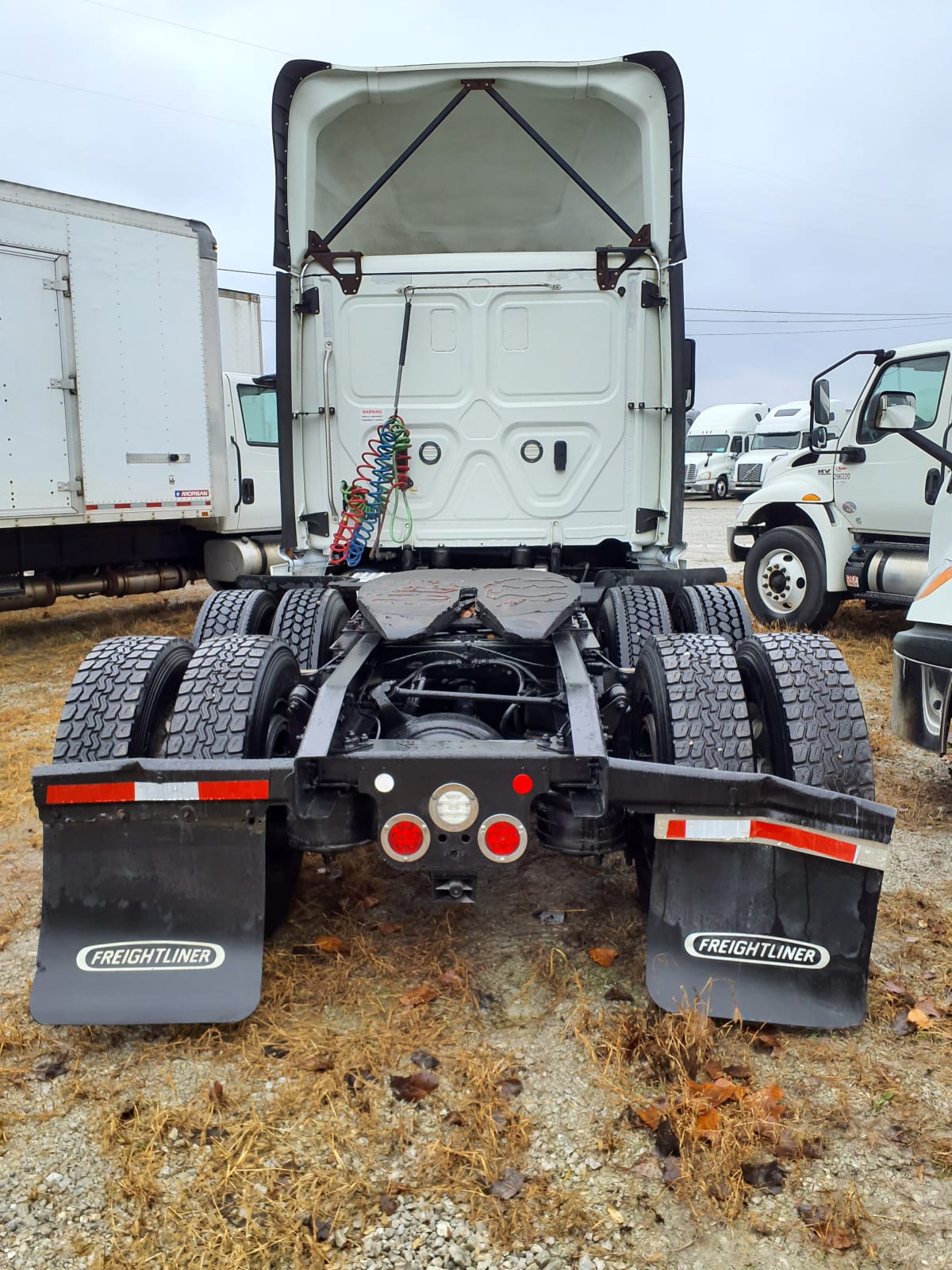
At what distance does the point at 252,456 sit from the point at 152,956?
7.35 meters

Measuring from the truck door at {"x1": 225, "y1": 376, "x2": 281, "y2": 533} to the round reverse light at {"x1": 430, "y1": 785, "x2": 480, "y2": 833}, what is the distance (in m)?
7.26

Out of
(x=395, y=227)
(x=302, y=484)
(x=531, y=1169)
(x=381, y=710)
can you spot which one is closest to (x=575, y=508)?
(x=302, y=484)

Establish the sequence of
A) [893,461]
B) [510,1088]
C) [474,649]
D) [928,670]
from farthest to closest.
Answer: [893,461] → [928,670] → [474,649] → [510,1088]

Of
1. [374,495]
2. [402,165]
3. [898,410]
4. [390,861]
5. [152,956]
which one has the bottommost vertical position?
[152,956]

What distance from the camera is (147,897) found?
104 inches

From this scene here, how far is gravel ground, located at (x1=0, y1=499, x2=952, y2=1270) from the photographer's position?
195 centimetres

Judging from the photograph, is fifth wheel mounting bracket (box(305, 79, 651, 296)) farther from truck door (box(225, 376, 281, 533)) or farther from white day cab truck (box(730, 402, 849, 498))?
white day cab truck (box(730, 402, 849, 498))

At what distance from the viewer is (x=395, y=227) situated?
5414 mm

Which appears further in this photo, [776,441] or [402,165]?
[776,441]

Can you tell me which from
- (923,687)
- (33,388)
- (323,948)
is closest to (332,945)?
(323,948)

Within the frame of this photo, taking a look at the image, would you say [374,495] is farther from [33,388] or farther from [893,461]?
[893,461]

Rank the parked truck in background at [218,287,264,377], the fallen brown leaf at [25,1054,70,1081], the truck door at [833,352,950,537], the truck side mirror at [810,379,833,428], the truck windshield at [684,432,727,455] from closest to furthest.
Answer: the fallen brown leaf at [25,1054,70,1081]
the truck side mirror at [810,379,833,428]
the truck door at [833,352,950,537]
the parked truck in background at [218,287,264,377]
the truck windshield at [684,432,727,455]

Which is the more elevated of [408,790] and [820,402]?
[820,402]

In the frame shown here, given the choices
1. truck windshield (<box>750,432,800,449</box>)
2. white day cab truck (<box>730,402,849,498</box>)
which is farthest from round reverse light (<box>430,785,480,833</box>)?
truck windshield (<box>750,432,800,449</box>)
